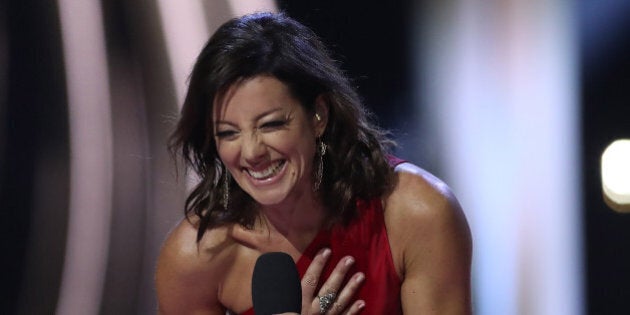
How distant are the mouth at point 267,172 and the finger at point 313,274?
19cm

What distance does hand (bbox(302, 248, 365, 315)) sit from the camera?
1473 millimetres

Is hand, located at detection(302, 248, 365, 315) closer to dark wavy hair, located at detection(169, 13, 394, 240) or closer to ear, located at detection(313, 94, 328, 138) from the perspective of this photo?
dark wavy hair, located at detection(169, 13, 394, 240)

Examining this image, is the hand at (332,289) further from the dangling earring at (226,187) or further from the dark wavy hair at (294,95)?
the dangling earring at (226,187)

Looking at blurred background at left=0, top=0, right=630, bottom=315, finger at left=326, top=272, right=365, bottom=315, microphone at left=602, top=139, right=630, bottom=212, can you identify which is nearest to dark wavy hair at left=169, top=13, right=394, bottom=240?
finger at left=326, top=272, right=365, bottom=315

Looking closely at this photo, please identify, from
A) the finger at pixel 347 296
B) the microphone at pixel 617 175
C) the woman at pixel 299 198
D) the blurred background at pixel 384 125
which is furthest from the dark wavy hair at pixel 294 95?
the microphone at pixel 617 175

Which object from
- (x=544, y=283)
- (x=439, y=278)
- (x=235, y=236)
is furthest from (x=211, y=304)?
(x=544, y=283)

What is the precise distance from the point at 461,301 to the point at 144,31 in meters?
0.96

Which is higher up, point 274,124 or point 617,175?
point 274,124

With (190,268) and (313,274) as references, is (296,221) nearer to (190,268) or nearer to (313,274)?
(313,274)

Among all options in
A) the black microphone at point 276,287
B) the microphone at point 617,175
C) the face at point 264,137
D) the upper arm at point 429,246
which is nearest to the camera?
the black microphone at point 276,287

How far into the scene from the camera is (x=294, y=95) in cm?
139

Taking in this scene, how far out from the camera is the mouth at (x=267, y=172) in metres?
1.38

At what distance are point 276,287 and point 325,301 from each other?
505 mm

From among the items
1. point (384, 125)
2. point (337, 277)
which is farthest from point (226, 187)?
point (384, 125)
